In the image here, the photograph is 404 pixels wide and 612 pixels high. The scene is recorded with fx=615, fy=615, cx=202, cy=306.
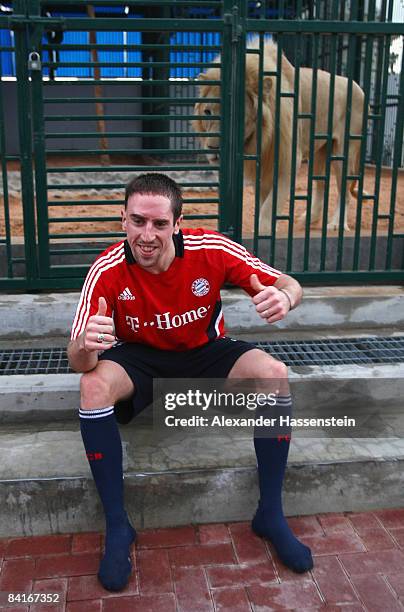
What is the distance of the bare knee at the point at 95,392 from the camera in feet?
8.69

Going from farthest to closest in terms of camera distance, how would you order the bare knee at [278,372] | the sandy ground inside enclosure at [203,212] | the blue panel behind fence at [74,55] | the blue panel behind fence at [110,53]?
the blue panel behind fence at [74,55] < the blue panel behind fence at [110,53] < the sandy ground inside enclosure at [203,212] < the bare knee at [278,372]

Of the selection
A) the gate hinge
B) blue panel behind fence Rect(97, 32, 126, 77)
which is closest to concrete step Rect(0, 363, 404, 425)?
the gate hinge

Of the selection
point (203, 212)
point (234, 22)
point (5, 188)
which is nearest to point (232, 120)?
point (234, 22)

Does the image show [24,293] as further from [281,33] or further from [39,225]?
[281,33]

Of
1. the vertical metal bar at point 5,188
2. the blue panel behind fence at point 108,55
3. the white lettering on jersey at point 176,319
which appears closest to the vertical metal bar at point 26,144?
the vertical metal bar at point 5,188

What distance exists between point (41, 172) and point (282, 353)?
207cm

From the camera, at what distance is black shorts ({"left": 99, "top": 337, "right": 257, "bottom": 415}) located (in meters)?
2.95

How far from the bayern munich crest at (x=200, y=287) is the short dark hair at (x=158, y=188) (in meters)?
0.33

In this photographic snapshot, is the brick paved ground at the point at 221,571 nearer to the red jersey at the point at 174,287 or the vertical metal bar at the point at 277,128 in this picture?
the red jersey at the point at 174,287

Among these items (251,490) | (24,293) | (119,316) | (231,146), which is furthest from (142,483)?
(231,146)

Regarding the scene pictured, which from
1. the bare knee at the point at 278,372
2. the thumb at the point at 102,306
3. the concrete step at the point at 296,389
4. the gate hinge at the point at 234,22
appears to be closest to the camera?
the thumb at the point at 102,306

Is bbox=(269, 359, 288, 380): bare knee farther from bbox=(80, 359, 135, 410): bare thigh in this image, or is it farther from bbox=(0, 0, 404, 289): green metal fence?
bbox=(0, 0, 404, 289): green metal fence

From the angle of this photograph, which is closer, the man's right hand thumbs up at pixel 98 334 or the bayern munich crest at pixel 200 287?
the man's right hand thumbs up at pixel 98 334

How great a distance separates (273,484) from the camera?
9.17 feet
